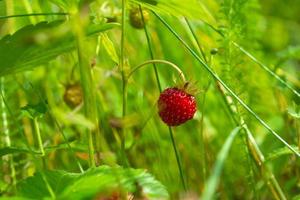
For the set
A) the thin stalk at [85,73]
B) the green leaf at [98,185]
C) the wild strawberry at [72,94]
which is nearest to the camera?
the thin stalk at [85,73]

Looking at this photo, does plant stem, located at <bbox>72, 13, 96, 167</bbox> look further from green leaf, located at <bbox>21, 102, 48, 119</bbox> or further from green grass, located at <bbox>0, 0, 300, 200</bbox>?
green leaf, located at <bbox>21, 102, 48, 119</bbox>

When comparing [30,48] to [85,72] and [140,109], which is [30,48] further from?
[140,109]

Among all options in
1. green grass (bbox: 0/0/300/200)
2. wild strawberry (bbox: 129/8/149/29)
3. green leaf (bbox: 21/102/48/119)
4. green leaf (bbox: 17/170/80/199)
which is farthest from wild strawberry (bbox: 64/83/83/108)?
green leaf (bbox: 17/170/80/199)

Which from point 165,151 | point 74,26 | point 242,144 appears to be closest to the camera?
point 74,26

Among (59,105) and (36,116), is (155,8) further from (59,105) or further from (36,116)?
(59,105)

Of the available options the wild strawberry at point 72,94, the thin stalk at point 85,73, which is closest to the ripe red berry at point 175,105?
the thin stalk at point 85,73

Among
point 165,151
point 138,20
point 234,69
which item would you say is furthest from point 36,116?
point 165,151

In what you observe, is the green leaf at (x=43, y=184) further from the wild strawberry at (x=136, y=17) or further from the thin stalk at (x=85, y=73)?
the wild strawberry at (x=136, y=17)
